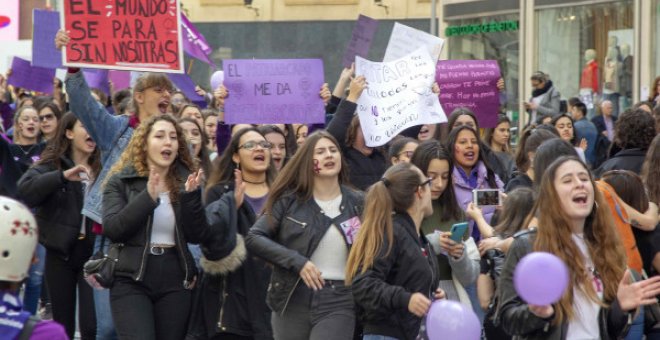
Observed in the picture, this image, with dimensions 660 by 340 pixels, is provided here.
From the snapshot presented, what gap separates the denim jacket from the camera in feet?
28.4

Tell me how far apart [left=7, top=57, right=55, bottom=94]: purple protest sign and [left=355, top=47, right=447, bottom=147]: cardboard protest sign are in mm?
6460

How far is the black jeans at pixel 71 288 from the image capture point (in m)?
9.45

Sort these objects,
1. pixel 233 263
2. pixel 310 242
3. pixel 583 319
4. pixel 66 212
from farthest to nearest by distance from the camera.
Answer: pixel 66 212 → pixel 233 263 → pixel 310 242 → pixel 583 319

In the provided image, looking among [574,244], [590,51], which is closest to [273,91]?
[574,244]

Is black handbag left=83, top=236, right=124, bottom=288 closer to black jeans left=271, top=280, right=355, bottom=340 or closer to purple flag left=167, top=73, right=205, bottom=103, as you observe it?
black jeans left=271, top=280, right=355, bottom=340

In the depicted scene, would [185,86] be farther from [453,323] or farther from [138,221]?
[453,323]

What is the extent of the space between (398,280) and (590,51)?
48.7 feet

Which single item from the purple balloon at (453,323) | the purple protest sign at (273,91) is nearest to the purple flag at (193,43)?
the purple protest sign at (273,91)

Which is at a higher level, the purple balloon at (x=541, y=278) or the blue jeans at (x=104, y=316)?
the purple balloon at (x=541, y=278)

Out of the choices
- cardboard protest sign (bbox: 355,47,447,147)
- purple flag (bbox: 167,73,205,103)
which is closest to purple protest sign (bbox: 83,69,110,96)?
purple flag (bbox: 167,73,205,103)

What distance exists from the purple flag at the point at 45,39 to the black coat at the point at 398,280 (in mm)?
8690

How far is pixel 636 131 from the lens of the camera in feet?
32.5

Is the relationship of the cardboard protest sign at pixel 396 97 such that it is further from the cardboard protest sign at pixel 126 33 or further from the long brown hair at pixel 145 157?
the long brown hair at pixel 145 157

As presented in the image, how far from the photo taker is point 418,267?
7047 mm
